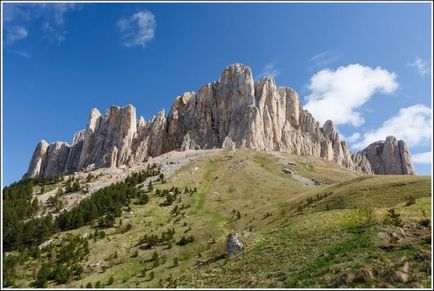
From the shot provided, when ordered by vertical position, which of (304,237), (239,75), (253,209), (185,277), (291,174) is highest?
(239,75)

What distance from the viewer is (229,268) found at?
37469mm

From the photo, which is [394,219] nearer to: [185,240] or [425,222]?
[425,222]

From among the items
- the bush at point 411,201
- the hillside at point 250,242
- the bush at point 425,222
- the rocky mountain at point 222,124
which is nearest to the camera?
the hillside at point 250,242

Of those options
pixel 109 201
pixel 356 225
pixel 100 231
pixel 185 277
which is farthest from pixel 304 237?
pixel 109 201

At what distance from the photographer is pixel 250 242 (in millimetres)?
43688

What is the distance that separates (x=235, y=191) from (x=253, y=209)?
20.2 meters

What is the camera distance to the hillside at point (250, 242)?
2936cm

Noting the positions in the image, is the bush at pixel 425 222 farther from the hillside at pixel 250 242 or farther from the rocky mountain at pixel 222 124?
the rocky mountain at pixel 222 124

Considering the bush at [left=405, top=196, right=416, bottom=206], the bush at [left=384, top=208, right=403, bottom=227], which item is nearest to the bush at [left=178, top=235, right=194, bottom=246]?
the bush at [left=384, top=208, right=403, bottom=227]

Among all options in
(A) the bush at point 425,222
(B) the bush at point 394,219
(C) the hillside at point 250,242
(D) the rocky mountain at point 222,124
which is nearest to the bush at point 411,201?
(C) the hillside at point 250,242

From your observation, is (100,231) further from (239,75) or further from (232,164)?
(239,75)

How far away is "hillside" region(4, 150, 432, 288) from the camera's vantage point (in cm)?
2936

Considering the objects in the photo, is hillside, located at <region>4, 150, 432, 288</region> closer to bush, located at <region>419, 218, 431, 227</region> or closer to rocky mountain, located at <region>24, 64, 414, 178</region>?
Answer: bush, located at <region>419, 218, 431, 227</region>

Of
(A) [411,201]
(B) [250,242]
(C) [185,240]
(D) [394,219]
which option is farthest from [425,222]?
(C) [185,240]
